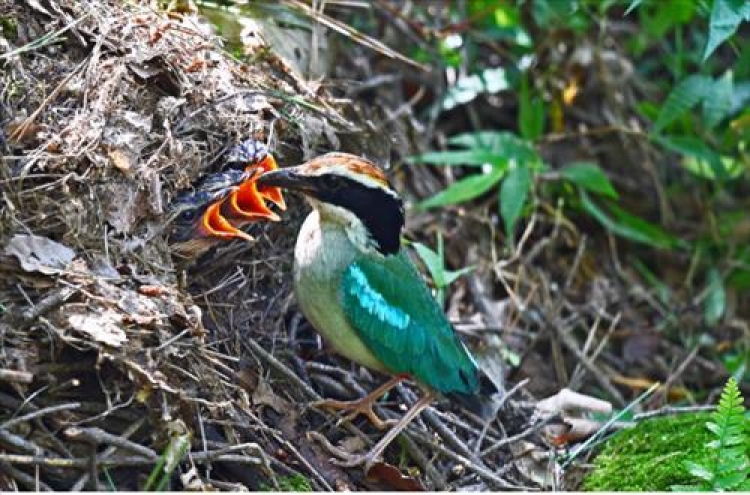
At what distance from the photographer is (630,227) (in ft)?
24.9

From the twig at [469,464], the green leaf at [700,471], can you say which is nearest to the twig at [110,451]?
the twig at [469,464]

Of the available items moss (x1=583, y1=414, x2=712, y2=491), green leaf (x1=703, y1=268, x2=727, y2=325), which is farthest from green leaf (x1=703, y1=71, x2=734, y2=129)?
moss (x1=583, y1=414, x2=712, y2=491)

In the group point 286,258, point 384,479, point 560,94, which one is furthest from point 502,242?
point 384,479

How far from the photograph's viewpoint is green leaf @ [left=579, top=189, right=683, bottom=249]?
750 cm

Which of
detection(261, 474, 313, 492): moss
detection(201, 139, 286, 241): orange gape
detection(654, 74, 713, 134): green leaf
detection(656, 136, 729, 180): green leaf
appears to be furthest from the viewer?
detection(656, 136, 729, 180): green leaf

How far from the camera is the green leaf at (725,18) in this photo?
551cm

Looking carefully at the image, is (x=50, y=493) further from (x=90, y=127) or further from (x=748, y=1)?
(x=748, y=1)

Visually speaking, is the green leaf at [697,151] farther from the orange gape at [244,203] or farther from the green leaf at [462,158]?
the orange gape at [244,203]

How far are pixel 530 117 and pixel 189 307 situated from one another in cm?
313

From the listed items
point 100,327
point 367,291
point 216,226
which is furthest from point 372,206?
point 100,327

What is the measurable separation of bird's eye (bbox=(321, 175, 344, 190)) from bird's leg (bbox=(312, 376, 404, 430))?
78 centimetres

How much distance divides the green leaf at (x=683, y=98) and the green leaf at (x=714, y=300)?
1.05 metres

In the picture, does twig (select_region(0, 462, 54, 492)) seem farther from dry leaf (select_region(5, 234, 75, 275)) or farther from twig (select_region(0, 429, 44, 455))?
dry leaf (select_region(5, 234, 75, 275))

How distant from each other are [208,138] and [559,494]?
6.18 ft
